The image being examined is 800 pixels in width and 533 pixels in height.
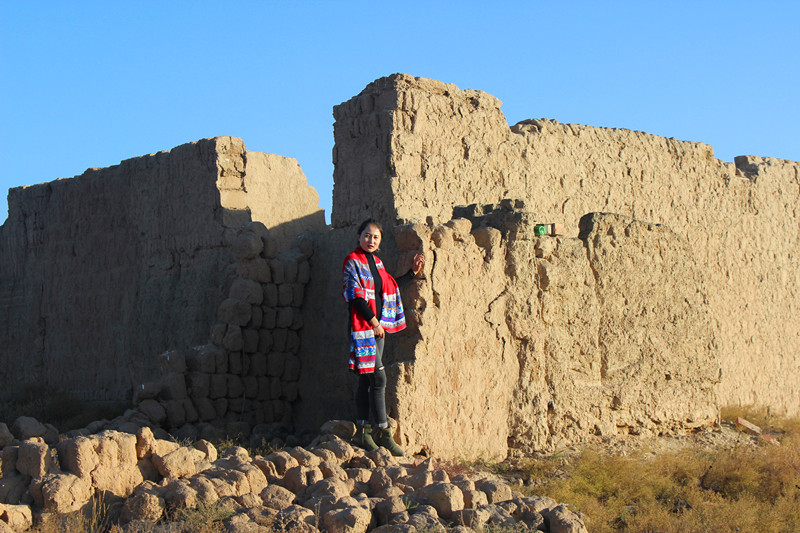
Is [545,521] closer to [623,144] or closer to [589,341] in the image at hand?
[589,341]

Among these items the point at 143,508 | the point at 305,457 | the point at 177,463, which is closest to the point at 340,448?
the point at 305,457

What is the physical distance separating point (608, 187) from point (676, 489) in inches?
159

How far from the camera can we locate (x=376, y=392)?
229 inches

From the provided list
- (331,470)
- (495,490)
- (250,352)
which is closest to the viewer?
(495,490)

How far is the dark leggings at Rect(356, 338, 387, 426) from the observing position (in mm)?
5773

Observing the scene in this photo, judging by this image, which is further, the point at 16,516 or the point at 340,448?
the point at 340,448

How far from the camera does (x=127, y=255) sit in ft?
31.5

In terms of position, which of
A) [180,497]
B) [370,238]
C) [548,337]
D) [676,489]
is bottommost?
[676,489]

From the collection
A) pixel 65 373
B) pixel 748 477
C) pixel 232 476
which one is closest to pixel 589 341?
pixel 748 477

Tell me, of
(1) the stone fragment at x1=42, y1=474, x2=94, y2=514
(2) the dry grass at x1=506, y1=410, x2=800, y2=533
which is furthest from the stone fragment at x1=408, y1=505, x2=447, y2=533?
(1) the stone fragment at x1=42, y1=474, x2=94, y2=514

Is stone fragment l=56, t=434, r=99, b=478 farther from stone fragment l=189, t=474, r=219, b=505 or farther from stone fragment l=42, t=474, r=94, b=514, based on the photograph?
stone fragment l=189, t=474, r=219, b=505

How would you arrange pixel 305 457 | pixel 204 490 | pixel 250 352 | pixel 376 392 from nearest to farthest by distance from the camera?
1. pixel 204 490
2. pixel 305 457
3. pixel 376 392
4. pixel 250 352

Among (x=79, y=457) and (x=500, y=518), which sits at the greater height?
(x=79, y=457)

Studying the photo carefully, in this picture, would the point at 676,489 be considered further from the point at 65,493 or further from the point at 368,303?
the point at 65,493
